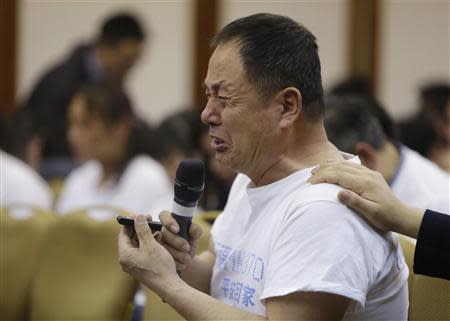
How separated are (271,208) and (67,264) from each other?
4.96ft

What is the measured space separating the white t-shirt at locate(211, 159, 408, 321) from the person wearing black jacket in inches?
0.8

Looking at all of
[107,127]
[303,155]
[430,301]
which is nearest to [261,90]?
[303,155]

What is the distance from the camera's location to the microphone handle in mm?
1865

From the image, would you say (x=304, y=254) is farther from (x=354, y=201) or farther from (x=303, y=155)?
(x=303, y=155)

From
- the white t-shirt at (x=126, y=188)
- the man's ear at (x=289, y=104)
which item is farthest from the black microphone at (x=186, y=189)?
the white t-shirt at (x=126, y=188)

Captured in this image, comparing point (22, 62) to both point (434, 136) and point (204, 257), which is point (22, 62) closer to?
point (434, 136)

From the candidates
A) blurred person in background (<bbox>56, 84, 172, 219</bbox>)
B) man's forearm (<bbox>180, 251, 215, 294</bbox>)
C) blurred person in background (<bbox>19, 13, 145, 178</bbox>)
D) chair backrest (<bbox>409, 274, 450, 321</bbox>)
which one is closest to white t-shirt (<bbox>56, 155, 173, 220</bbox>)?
blurred person in background (<bbox>56, 84, 172, 219</bbox>)

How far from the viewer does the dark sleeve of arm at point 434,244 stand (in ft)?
5.93

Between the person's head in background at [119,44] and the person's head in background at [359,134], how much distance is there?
349 centimetres

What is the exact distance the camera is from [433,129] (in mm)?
5320

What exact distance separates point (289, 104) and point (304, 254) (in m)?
0.32

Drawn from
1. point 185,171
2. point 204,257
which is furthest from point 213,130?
point 204,257

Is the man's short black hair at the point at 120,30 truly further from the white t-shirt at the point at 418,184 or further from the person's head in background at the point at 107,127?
the white t-shirt at the point at 418,184

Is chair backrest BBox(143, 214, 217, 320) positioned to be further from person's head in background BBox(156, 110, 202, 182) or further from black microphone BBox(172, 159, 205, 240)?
person's head in background BBox(156, 110, 202, 182)
